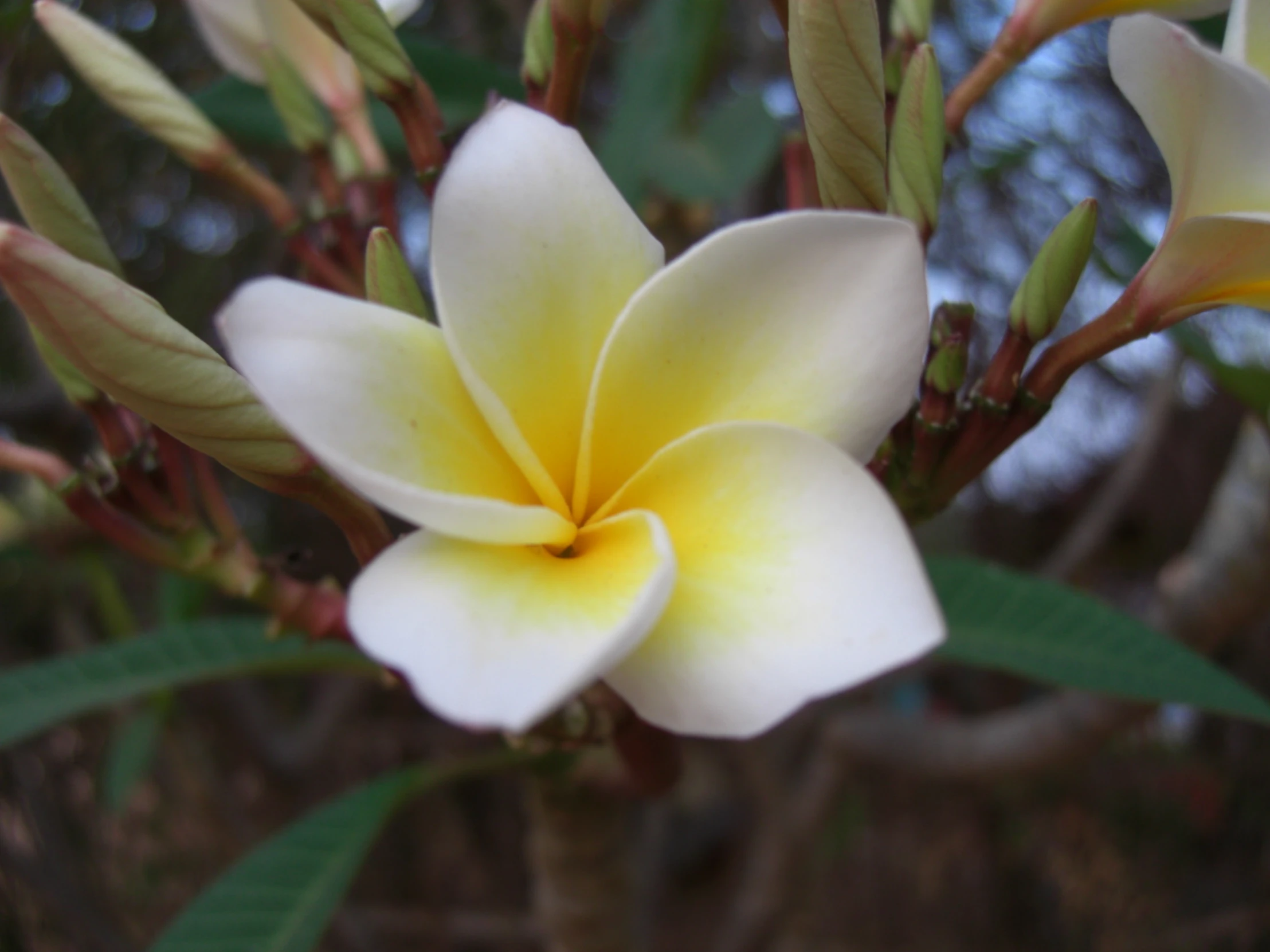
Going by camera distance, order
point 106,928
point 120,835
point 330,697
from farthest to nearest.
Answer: point 120,835 → point 330,697 → point 106,928

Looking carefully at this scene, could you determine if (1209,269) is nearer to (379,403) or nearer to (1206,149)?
(1206,149)

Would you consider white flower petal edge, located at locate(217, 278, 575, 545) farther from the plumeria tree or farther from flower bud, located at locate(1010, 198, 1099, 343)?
flower bud, located at locate(1010, 198, 1099, 343)

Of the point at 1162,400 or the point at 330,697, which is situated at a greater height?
the point at 1162,400

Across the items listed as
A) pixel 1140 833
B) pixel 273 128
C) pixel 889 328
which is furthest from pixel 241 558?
pixel 1140 833

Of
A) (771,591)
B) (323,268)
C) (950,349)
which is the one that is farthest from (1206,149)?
(323,268)

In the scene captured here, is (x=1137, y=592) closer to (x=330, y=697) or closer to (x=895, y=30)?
(x=330, y=697)

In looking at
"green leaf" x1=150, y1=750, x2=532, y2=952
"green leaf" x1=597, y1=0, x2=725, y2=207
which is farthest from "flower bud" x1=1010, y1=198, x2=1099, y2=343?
"green leaf" x1=597, y1=0, x2=725, y2=207
